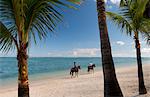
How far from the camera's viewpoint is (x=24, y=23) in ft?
17.4

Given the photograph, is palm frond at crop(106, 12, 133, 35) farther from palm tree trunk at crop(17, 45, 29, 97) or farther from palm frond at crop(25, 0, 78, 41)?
palm tree trunk at crop(17, 45, 29, 97)

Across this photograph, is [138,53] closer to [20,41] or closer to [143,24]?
[143,24]

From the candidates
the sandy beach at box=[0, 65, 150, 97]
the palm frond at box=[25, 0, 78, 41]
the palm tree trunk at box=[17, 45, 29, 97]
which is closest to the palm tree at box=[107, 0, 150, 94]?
the sandy beach at box=[0, 65, 150, 97]

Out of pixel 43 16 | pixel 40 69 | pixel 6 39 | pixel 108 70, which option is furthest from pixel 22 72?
pixel 40 69

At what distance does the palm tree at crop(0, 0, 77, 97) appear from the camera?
5.04 meters

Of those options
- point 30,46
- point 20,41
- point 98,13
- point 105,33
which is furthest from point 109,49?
point 20,41

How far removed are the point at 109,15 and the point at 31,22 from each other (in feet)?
16.4

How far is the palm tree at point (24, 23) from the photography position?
16.5 ft

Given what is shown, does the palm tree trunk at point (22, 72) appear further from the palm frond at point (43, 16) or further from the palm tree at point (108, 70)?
the palm tree at point (108, 70)

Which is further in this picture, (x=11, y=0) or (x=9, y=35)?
(x=9, y=35)

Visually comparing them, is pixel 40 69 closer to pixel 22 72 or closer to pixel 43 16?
pixel 43 16

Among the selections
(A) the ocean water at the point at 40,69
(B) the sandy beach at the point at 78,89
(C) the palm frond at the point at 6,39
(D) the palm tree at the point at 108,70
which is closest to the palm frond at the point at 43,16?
(C) the palm frond at the point at 6,39

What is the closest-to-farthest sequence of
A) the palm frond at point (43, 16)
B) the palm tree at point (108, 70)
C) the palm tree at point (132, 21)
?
the palm frond at point (43, 16) → the palm tree at point (108, 70) → the palm tree at point (132, 21)

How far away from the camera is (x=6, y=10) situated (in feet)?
17.1
